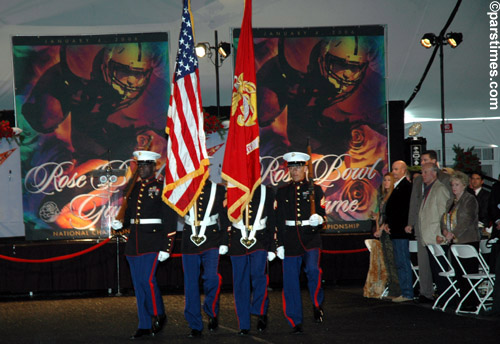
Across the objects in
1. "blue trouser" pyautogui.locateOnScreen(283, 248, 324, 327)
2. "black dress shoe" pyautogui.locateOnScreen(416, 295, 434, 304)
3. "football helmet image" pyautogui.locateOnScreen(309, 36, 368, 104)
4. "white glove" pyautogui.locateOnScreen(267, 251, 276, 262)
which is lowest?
"black dress shoe" pyautogui.locateOnScreen(416, 295, 434, 304)

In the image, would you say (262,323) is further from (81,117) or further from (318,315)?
(81,117)

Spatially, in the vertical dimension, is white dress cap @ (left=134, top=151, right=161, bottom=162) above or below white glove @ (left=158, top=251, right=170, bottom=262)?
above

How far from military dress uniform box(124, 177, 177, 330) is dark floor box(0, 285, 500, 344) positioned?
0.40m

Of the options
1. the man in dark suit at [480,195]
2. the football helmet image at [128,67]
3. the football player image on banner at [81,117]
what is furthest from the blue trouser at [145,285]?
the man in dark suit at [480,195]

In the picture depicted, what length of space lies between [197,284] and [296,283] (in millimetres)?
1172

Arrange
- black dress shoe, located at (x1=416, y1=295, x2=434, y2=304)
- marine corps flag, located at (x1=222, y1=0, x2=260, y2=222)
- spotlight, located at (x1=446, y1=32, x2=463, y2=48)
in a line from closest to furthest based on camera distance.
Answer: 1. marine corps flag, located at (x1=222, y1=0, x2=260, y2=222)
2. black dress shoe, located at (x1=416, y1=295, x2=434, y2=304)
3. spotlight, located at (x1=446, y1=32, x2=463, y2=48)

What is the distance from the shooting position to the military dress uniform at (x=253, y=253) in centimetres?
739

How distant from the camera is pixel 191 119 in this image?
313 inches

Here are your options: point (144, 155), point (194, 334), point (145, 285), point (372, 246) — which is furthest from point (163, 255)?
point (372, 246)

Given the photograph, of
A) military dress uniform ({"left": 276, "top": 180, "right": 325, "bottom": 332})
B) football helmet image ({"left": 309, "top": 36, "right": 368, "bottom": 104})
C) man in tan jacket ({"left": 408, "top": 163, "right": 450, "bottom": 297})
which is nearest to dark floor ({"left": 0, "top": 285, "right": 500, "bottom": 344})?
military dress uniform ({"left": 276, "top": 180, "right": 325, "bottom": 332})

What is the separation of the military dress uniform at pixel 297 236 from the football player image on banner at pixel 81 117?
14.9ft

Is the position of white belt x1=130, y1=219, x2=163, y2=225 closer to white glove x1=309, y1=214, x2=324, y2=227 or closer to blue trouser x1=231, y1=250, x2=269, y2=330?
blue trouser x1=231, y1=250, x2=269, y2=330

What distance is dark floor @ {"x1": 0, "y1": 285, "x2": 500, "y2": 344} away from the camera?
Result: 7.06m

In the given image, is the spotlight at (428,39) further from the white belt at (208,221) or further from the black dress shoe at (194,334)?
the black dress shoe at (194,334)
